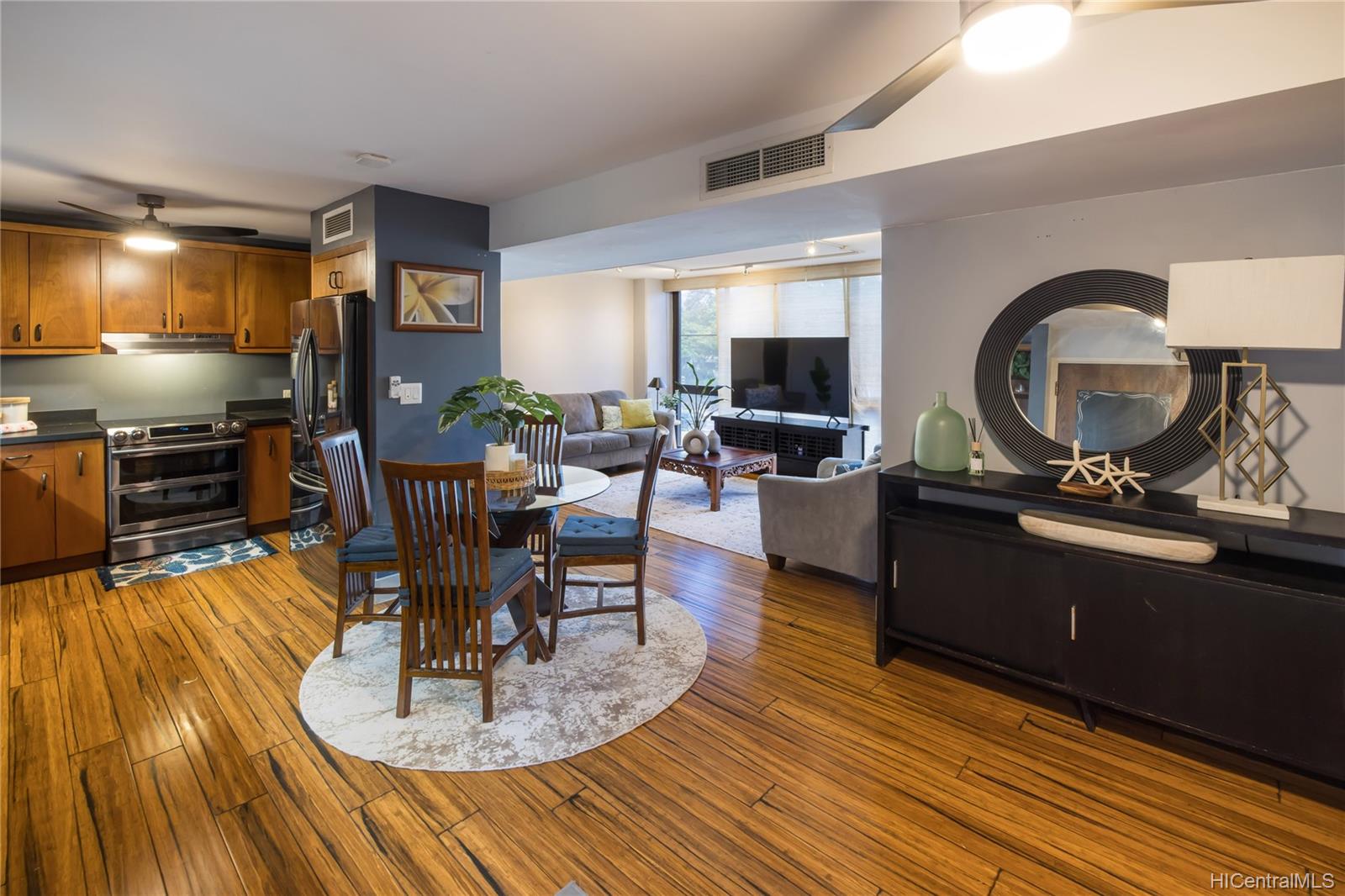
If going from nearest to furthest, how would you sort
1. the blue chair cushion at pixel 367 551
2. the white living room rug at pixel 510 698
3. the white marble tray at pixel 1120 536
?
the white marble tray at pixel 1120 536 < the white living room rug at pixel 510 698 < the blue chair cushion at pixel 367 551

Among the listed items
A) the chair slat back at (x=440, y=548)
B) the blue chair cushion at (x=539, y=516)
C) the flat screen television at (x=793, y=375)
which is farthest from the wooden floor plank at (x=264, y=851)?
the flat screen television at (x=793, y=375)

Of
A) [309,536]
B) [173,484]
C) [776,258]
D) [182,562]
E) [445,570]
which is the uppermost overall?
[776,258]

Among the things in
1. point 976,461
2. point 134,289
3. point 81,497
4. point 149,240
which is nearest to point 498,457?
point 976,461

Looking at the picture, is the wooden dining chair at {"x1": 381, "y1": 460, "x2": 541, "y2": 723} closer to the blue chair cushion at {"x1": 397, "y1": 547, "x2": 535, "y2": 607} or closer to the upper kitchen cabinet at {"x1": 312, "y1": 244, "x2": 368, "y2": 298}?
the blue chair cushion at {"x1": 397, "y1": 547, "x2": 535, "y2": 607}

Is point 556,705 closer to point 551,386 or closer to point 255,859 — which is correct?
point 255,859

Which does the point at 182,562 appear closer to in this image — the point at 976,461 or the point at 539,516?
the point at 539,516

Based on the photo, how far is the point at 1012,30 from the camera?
1.26 m

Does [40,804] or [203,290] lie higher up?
[203,290]

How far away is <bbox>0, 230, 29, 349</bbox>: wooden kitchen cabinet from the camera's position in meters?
4.12

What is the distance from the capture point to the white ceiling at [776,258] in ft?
19.2

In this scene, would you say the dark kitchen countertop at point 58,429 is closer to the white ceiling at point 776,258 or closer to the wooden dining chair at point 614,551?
the wooden dining chair at point 614,551

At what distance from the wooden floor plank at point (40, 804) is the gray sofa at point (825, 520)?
3355mm

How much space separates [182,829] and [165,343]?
13.6 ft

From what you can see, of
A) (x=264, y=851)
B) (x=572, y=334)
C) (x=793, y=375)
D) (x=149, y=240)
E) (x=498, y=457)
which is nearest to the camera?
(x=264, y=851)
